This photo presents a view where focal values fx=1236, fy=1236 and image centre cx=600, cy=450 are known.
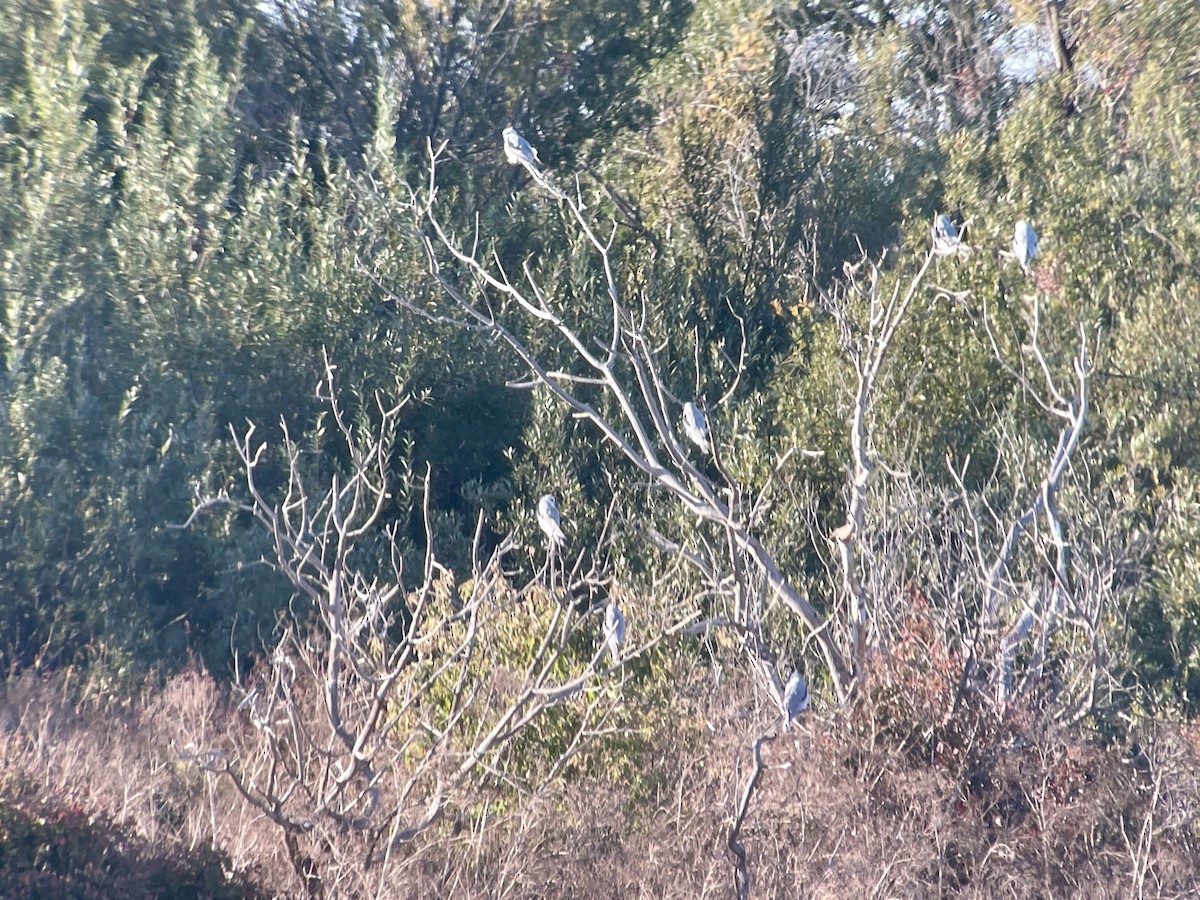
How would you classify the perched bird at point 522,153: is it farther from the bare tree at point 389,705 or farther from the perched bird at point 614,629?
the perched bird at point 614,629

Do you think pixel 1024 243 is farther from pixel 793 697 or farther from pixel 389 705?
pixel 389 705

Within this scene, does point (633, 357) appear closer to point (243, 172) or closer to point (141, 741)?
point (141, 741)

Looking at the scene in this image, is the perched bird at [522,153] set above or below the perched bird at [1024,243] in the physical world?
below

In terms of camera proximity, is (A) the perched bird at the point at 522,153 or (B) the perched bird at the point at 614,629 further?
(A) the perched bird at the point at 522,153

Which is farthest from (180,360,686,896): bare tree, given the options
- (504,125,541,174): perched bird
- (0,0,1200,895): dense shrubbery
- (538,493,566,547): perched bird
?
(504,125,541,174): perched bird

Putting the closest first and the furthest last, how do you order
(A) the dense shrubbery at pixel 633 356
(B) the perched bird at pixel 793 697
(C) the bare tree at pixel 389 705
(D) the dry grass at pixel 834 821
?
1. (B) the perched bird at pixel 793 697
2. (C) the bare tree at pixel 389 705
3. (D) the dry grass at pixel 834 821
4. (A) the dense shrubbery at pixel 633 356

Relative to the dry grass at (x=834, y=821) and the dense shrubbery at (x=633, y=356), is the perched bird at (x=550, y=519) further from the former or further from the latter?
the dry grass at (x=834, y=821)

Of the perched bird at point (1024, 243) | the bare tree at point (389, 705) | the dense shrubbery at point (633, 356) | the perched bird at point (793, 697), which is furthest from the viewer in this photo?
the dense shrubbery at point (633, 356)

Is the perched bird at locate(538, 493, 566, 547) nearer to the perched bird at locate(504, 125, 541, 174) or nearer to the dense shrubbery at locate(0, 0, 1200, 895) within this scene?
the dense shrubbery at locate(0, 0, 1200, 895)

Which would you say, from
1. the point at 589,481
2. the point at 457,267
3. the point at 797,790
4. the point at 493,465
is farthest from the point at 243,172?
the point at 797,790

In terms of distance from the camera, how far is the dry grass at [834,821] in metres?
4.92

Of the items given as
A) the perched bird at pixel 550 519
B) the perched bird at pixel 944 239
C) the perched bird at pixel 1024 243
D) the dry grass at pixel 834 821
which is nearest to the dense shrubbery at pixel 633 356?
the dry grass at pixel 834 821

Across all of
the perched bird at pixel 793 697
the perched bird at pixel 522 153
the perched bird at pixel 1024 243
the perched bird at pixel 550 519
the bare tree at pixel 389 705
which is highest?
the perched bird at pixel 1024 243

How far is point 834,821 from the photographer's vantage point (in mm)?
5109
